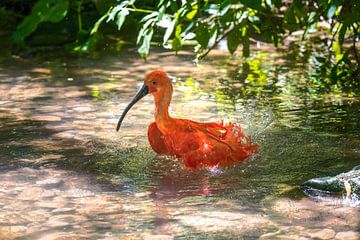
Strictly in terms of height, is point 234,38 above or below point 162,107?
above

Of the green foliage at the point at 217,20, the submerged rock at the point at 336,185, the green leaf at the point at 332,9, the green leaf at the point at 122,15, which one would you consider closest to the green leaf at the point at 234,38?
the green foliage at the point at 217,20

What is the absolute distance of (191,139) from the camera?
5285mm

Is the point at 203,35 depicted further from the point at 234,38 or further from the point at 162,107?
the point at 162,107

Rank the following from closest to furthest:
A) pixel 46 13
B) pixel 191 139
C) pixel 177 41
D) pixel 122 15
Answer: pixel 191 139 → pixel 122 15 → pixel 177 41 → pixel 46 13

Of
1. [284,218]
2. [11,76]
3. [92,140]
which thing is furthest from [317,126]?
[11,76]

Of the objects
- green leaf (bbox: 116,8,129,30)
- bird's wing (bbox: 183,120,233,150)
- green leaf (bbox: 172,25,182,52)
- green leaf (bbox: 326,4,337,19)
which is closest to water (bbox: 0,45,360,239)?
bird's wing (bbox: 183,120,233,150)

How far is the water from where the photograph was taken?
166 inches

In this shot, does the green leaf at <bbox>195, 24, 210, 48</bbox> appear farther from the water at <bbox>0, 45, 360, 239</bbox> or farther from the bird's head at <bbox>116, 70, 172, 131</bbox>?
the bird's head at <bbox>116, 70, 172, 131</bbox>

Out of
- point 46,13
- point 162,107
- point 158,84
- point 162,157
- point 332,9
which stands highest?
point 332,9

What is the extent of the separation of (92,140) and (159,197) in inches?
53.7

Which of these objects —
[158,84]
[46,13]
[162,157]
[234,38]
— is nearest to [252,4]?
[158,84]

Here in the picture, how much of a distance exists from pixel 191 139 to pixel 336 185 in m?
1.05

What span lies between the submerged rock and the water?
92 millimetres

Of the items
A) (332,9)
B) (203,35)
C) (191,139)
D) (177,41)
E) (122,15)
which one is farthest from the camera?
(177,41)
